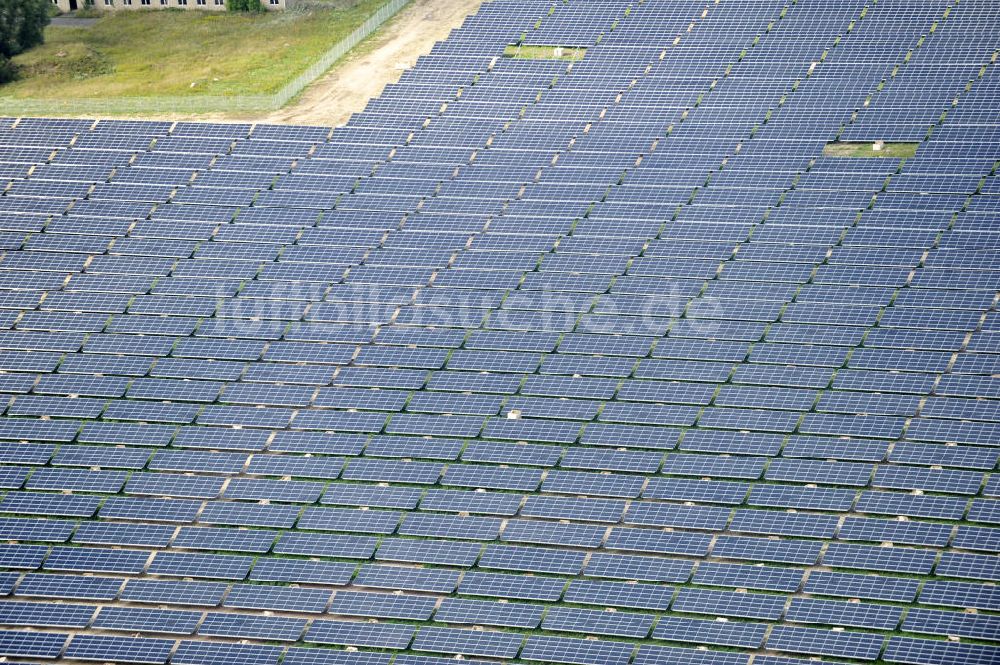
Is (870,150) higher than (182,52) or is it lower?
lower

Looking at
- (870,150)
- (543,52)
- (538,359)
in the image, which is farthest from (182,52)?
(870,150)

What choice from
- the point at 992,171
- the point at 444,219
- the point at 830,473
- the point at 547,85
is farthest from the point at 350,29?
the point at 830,473

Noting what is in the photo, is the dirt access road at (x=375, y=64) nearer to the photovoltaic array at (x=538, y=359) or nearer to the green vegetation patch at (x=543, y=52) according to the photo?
the photovoltaic array at (x=538, y=359)

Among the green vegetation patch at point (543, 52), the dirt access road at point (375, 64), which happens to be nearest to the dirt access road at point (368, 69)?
the dirt access road at point (375, 64)

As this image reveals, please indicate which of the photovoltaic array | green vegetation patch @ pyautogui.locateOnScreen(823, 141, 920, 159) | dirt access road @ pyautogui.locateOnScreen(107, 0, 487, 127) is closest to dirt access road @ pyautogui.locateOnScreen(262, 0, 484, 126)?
dirt access road @ pyautogui.locateOnScreen(107, 0, 487, 127)

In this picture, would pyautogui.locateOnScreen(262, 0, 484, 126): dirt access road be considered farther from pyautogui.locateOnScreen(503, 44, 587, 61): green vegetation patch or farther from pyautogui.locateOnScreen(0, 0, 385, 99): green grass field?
pyautogui.locateOnScreen(503, 44, 587, 61): green vegetation patch

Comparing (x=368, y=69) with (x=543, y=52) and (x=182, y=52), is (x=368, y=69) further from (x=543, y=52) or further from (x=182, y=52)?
(x=182, y=52)

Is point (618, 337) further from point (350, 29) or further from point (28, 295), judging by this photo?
point (350, 29)
